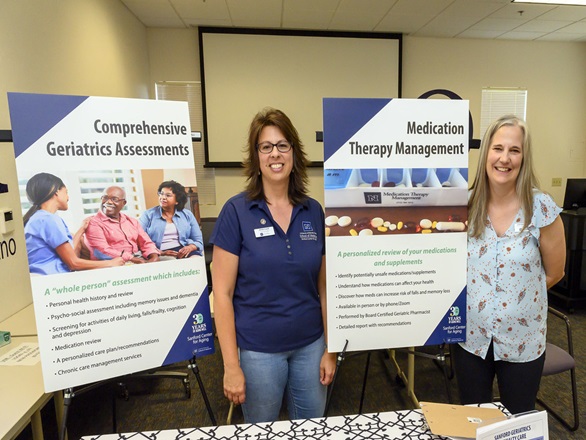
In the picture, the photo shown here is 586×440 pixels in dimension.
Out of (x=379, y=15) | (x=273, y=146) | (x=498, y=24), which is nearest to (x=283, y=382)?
(x=273, y=146)

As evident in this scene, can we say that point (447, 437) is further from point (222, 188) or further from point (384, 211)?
point (222, 188)

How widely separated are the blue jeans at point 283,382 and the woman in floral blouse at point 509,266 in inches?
23.0

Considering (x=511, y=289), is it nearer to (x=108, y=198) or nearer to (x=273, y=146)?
(x=273, y=146)

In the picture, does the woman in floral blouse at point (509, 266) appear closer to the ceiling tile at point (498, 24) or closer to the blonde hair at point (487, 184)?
the blonde hair at point (487, 184)

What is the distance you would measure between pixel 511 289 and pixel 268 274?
2.83 ft

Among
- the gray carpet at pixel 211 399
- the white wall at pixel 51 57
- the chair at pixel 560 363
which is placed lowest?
the gray carpet at pixel 211 399

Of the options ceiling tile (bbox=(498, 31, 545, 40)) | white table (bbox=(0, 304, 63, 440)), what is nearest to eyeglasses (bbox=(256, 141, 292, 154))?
white table (bbox=(0, 304, 63, 440))

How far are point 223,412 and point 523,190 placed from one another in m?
2.09

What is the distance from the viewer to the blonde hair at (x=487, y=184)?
1317 millimetres

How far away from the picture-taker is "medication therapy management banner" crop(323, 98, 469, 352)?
4.32 ft

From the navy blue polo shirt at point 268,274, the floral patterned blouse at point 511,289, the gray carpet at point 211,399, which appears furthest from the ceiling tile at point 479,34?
the navy blue polo shirt at point 268,274

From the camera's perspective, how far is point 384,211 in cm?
135

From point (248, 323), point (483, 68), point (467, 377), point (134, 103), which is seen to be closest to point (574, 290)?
point (483, 68)

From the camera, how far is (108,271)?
4.00ft
